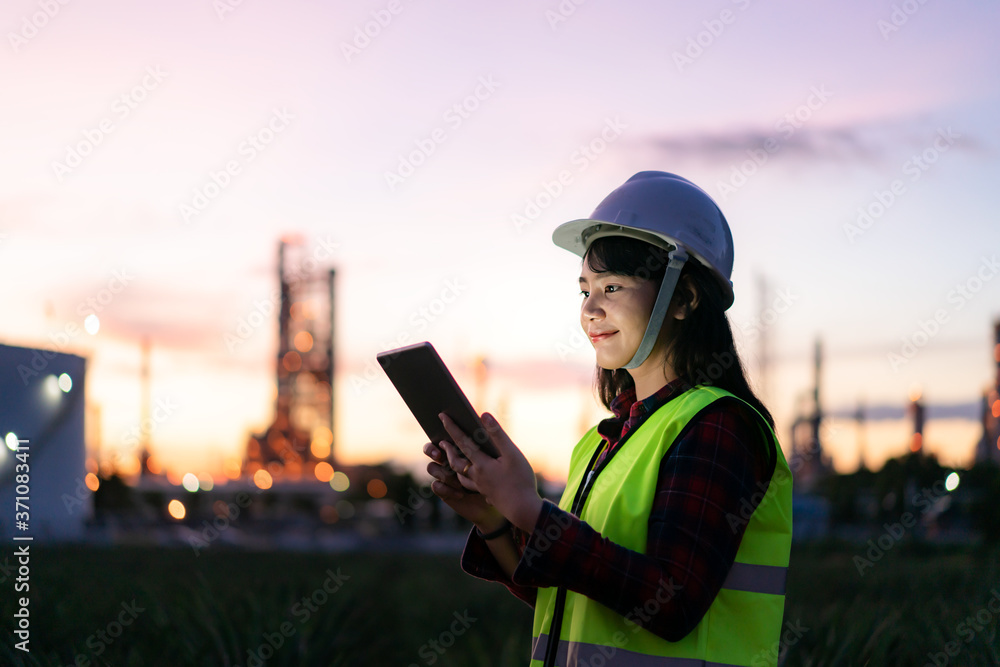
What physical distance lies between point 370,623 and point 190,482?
56679 millimetres

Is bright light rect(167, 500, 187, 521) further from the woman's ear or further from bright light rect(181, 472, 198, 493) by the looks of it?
the woman's ear

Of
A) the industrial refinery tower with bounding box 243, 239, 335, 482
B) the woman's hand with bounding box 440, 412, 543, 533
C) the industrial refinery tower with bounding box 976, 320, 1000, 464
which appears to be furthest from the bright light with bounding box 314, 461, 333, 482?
the woman's hand with bounding box 440, 412, 543, 533

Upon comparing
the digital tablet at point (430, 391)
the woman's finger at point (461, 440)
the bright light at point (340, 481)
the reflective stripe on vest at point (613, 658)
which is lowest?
the bright light at point (340, 481)

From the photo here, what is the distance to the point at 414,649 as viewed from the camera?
6.13 meters

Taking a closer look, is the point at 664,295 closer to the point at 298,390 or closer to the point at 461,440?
the point at 461,440

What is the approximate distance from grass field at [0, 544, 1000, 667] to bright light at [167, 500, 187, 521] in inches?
1871

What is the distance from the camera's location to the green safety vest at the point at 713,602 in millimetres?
1809

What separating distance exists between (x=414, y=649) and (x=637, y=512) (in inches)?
186

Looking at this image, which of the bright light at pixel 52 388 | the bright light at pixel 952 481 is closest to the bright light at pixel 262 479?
the bright light at pixel 52 388

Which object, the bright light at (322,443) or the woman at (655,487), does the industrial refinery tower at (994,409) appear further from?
the woman at (655,487)

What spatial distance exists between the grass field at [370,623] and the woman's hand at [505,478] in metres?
2.46

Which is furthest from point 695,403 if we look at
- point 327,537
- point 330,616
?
point 327,537

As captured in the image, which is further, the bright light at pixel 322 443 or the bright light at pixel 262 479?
the bright light at pixel 322 443

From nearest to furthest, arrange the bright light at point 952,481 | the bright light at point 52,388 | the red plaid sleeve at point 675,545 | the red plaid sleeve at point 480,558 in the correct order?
the red plaid sleeve at point 675,545 → the red plaid sleeve at point 480,558 → the bright light at point 952,481 → the bright light at point 52,388
